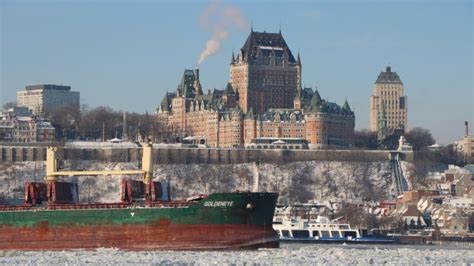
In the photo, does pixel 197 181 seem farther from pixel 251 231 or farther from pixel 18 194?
pixel 251 231

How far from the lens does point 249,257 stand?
7088cm

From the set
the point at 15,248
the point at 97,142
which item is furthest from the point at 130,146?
the point at 15,248

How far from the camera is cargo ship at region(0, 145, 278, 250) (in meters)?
82.2

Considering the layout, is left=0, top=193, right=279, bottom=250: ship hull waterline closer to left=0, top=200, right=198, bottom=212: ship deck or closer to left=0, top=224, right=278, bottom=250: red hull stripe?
left=0, top=224, right=278, bottom=250: red hull stripe

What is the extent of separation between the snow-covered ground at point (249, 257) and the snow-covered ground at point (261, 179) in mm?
84079

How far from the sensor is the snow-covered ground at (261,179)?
16500 cm

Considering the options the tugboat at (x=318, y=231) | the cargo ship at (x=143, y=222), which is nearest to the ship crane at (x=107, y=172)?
the cargo ship at (x=143, y=222)

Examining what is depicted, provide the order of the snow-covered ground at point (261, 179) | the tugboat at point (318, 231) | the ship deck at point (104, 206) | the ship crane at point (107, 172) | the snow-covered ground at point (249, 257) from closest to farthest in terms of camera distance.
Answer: the snow-covered ground at point (249, 257) < the ship deck at point (104, 206) < the ship crane at point (107, 172) < the tugboat at point (318, 231) < the snow-covered ground at point (261, 179)

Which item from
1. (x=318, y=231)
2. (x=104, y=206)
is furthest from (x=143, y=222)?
(x=318, y=231)

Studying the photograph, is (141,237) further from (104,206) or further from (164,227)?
(104,206)

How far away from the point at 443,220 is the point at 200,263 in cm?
8728

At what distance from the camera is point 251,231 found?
82.6 metres

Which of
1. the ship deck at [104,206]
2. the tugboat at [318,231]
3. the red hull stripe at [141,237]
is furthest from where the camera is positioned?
the tugboat at [318,231]

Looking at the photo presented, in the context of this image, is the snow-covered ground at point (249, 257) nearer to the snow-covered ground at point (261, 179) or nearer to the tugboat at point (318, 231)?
the tugboat at point (318, 231)
